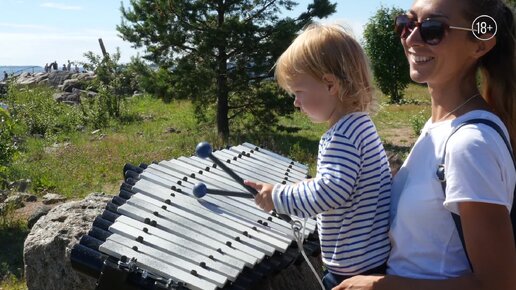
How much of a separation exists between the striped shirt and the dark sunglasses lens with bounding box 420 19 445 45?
437 mm

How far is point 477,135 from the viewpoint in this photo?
1882 mm

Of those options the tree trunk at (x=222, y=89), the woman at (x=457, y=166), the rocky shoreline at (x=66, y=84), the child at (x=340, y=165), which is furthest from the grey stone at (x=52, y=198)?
the rocky shoreline at (x=66, y=84)

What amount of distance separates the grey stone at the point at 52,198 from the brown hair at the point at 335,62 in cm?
785

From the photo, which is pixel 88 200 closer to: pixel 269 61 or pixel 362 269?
pixel 362 269

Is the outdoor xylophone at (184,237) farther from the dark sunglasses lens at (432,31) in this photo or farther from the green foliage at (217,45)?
the green foliage at (217,45)

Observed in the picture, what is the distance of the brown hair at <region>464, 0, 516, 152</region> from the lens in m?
2.10

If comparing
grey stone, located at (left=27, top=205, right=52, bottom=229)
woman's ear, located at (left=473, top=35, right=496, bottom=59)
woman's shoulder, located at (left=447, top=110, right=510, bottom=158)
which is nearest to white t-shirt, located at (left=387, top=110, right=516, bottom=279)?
woman's shoulder, located at (left=447, top=110, right=510, bottom=158)

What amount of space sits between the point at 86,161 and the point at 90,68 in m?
10.2

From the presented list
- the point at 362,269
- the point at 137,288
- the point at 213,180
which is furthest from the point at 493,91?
the point at 213,180

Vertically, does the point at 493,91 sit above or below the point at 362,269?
above

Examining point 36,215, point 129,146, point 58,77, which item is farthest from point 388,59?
point 36,215

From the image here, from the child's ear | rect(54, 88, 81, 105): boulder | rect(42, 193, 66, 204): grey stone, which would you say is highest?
the child's ear

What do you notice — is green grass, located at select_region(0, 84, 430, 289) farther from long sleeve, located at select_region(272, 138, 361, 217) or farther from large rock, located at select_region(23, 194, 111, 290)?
long sleeve, located at select_region(272, 138, 361, 217)

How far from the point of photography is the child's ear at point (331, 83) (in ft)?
8.13
